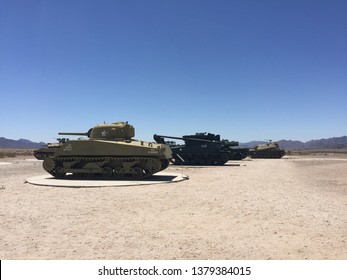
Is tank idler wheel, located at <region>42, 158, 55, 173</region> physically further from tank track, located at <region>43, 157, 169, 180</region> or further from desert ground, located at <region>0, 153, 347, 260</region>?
desert ground, located at <region>0, 153, 347, 260</region>

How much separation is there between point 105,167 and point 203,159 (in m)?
17.0

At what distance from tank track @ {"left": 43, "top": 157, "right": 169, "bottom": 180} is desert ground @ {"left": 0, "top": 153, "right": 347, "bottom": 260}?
4.48 metres

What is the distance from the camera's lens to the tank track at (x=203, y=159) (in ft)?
112

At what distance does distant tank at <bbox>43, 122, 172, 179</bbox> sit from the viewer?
1836 cm

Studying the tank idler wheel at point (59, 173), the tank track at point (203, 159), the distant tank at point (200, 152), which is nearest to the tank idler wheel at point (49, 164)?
the tank idler wheel at point (59, 173)

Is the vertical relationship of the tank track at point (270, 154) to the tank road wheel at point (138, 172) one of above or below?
above

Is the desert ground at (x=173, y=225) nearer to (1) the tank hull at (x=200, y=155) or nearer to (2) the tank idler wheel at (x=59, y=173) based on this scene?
(2) the tank idler wheel at (x=59, y=173)

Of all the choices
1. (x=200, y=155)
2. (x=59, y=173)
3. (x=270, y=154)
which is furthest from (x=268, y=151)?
(x=59, y=173)

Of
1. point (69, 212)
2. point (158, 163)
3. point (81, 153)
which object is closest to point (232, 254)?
point (69, 212)

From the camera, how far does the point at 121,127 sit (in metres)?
20.2

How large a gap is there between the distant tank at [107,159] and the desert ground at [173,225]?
452 cm

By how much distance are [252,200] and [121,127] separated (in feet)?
33.9

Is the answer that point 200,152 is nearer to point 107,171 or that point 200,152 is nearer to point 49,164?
point 107,171
